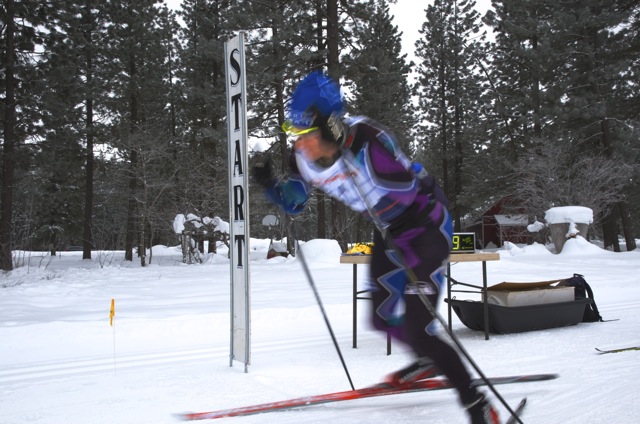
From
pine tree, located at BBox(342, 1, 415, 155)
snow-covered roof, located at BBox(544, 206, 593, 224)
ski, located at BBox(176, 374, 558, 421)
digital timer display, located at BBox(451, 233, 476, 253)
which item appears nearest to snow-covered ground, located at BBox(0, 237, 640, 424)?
ski, located at BBox(176, 374, 558, 421)

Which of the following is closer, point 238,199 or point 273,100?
point 238,199

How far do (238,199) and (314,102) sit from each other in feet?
6.53

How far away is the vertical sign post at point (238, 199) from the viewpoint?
4027 mm

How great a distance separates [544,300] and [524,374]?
1928 millimetres

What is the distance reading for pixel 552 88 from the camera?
2386 cm

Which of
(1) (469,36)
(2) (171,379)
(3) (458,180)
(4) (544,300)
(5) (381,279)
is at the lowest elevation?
(2) (171,379)

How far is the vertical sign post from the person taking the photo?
13.2 feet

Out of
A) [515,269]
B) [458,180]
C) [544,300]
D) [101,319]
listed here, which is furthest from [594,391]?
[458,180]

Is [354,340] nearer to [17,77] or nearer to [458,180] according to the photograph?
[17,77]

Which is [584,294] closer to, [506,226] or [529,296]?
[529,296]

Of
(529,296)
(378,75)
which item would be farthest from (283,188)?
(378,75)

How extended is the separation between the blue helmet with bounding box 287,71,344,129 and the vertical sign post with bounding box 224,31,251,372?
5.50 feet

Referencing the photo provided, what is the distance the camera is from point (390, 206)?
236 cm

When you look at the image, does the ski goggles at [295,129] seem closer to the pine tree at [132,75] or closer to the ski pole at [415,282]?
the ski pole at [415,282]
